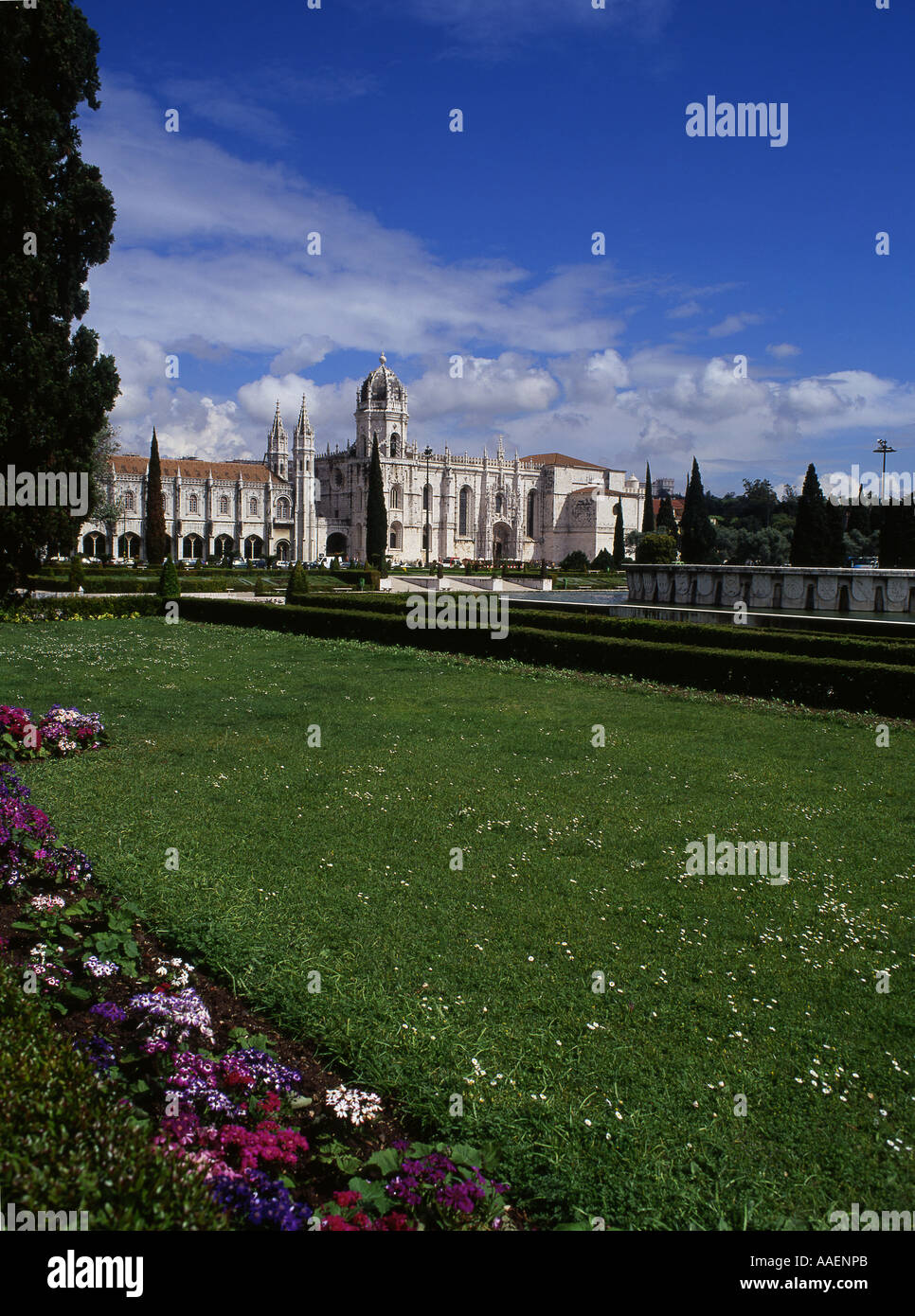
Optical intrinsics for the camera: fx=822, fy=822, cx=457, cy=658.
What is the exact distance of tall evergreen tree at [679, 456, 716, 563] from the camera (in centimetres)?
4603

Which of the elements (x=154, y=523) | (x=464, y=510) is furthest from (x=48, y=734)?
(x=464, y=510)

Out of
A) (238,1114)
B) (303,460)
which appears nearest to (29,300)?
(238,1114)

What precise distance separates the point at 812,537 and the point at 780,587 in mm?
16773

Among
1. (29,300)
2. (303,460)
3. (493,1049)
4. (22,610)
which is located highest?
(303,460)

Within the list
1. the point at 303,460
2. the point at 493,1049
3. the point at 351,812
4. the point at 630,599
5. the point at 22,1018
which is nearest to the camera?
the point at 22,1018

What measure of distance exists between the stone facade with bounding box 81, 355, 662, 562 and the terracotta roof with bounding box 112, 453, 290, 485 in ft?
0.44

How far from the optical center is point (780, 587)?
21.8 m

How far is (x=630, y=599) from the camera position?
26.8m

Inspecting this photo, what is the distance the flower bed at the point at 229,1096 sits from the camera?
8.80 feet

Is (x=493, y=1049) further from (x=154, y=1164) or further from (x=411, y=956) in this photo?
(x=154, y=1164)

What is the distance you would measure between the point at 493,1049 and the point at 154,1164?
182 cm

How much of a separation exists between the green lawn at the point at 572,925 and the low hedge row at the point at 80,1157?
4.37ft

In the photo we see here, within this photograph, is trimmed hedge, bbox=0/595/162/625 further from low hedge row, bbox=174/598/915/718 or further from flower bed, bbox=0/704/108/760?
flower bed, bbox=0/704/108/760

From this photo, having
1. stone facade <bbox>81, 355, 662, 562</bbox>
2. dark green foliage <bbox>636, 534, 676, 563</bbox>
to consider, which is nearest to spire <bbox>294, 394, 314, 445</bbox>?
stone facade <bbox>81, 355, 662, 562</bbox>
